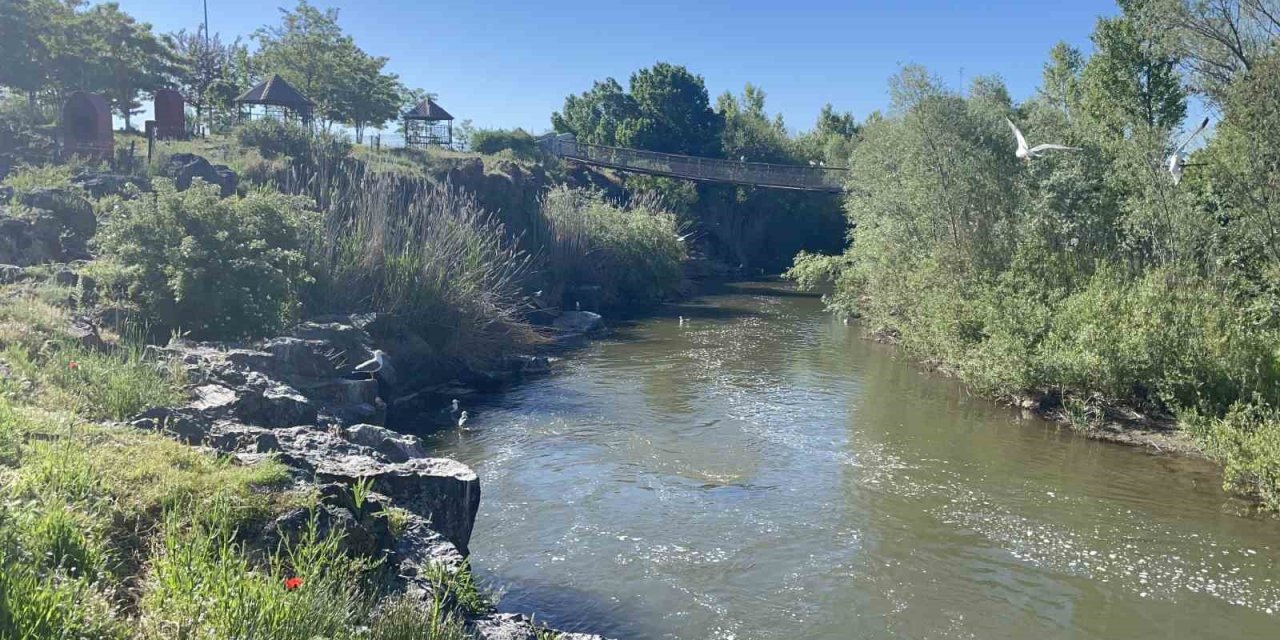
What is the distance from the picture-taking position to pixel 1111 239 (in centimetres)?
1970

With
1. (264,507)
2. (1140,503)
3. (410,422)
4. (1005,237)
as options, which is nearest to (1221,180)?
(1005,237)

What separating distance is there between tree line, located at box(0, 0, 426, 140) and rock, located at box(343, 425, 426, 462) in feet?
97.2

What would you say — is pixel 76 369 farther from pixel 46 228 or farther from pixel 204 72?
pixel 204 72

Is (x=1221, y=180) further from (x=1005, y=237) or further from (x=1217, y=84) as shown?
(x=1005, y=237)

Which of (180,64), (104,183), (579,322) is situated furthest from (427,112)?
(104,183)

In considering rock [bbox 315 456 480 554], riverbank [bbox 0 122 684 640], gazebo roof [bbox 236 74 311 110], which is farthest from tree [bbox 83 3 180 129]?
rock [bbox 315 456 480 554]

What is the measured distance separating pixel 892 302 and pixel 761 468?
1228cm

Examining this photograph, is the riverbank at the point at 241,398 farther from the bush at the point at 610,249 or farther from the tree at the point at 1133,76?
the tree at the point at 1133,76

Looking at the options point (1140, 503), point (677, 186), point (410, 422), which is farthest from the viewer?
point (677, 186)

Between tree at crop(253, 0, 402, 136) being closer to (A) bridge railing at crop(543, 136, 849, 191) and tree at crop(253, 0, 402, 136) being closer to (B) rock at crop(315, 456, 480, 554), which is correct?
(A) bridge railing at crop(543, 136, 849, 191)

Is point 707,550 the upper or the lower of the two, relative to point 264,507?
lower

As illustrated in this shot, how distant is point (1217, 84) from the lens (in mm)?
18547

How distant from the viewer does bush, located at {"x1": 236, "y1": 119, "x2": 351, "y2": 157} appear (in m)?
30.4

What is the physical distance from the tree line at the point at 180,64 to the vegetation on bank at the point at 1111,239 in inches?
1082
